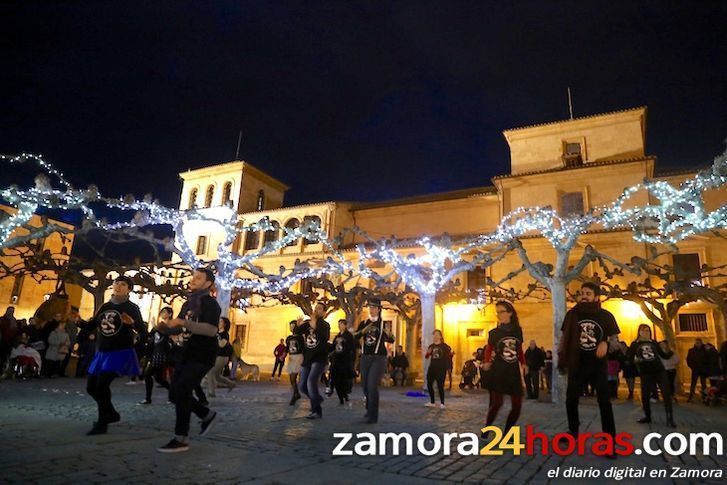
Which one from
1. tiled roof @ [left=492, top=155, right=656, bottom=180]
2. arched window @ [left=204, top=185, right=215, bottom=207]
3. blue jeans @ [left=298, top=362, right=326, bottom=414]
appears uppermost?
arched window @ [left=204, top=185, right=215, bottom=207]

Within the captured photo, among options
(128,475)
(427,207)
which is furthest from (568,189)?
(128,475)

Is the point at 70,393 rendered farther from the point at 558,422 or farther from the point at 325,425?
the point at 558,422

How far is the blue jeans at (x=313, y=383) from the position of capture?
7.02 m

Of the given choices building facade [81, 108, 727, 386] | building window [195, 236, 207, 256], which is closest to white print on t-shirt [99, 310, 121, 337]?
building facade [81, 108, 727, 386]

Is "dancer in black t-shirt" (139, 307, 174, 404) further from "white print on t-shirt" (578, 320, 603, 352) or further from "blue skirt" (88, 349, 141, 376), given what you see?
"white print on t-shirt" (578, 320, 603, 352)

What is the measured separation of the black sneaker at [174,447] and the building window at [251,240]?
30.9m

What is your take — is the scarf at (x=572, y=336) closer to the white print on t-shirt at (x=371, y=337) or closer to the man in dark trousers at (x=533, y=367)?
the white print on t-shirt at (x=371, y=337)

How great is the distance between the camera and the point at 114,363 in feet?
16.8

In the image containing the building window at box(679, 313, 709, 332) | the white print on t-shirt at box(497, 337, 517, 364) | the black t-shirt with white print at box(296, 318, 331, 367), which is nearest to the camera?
the white print on t-shirt at box(497, 337, 517, 364)

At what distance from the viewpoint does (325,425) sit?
6.28 meters

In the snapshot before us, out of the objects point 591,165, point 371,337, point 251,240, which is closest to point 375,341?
point 371,337

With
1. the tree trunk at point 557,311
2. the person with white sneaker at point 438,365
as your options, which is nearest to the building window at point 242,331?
the person with white sneaker at point 438,365

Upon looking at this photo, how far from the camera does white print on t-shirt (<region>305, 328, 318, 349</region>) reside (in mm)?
7773

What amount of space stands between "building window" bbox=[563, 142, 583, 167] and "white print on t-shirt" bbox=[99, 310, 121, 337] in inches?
1031
